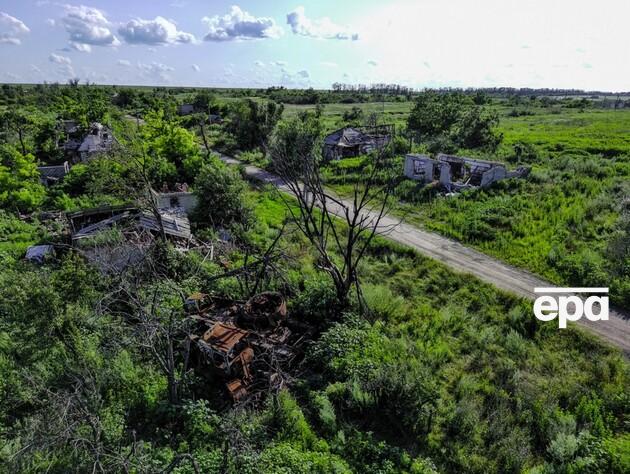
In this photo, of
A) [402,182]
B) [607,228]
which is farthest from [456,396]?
[402,182]

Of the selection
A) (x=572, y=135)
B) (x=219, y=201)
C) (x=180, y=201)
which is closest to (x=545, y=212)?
(x=219, y=201)

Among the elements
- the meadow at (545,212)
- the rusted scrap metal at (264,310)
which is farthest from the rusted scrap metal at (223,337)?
the meadow at (545,212)

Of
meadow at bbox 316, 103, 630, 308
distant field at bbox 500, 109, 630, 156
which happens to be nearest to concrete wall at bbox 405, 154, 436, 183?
meadow at bbox 316, 103, 630, 308

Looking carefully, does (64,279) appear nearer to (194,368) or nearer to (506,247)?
(194,368)

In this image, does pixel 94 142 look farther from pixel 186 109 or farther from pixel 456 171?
pixel 186 109

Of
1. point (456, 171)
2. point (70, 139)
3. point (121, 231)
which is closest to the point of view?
point (121, 231)
